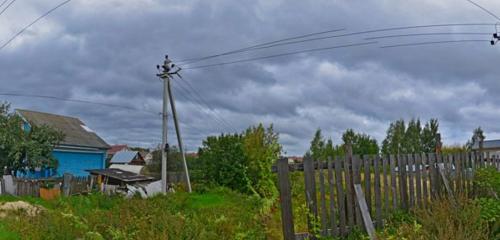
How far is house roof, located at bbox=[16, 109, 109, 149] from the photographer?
110 ft

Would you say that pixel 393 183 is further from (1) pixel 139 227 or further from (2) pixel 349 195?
(1) pixel 139 227

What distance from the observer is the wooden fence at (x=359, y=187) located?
21.5 feet

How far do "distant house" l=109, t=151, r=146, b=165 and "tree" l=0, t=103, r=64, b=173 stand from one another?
60.3ft

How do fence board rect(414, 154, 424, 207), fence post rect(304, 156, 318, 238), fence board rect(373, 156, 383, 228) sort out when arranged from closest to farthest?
fence post rect(304, 156, 318, 238) < fence board rect(373, 156, 383, 228) < fence board rect(414, 154, 424, 207)

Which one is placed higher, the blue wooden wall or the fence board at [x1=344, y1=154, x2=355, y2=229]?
the blue wooden wall

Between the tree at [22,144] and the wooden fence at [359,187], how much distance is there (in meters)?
23.0

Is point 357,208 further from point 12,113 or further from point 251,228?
point 12,113

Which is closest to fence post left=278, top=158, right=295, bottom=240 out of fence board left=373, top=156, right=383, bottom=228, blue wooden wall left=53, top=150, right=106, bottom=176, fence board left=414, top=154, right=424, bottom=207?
fence board left=373, top=156, right=383, bottom=228

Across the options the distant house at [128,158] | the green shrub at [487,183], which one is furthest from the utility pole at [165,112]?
the distant house at [128,158]

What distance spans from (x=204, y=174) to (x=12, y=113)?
1464 cm

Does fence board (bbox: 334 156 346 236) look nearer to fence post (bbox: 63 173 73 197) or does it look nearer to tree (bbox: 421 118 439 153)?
fence post (bbox: 63 173 73 197)

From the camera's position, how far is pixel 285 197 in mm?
6285

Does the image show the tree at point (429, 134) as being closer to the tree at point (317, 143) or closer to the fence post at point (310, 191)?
the tree at point (317, 143)

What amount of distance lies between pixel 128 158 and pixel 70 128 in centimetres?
1079
